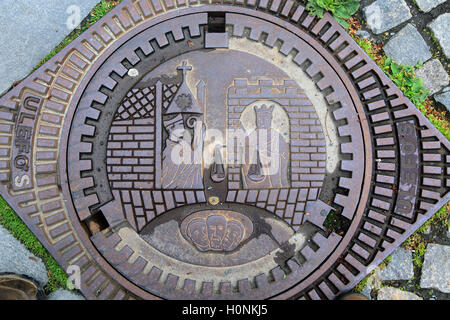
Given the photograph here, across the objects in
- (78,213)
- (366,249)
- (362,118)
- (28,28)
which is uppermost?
(28,28)

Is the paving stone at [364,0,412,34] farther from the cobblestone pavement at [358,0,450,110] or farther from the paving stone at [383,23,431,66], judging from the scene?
the paving stone at [383,23,431,66]

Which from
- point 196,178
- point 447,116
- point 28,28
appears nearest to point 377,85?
point 447,116

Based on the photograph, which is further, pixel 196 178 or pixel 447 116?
pixel 447 116

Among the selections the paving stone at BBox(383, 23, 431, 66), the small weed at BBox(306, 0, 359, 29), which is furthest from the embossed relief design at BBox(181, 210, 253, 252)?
the paving stone at BBox(383, 23, 431, 66)

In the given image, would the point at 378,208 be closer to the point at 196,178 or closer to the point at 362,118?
the point at 362,118

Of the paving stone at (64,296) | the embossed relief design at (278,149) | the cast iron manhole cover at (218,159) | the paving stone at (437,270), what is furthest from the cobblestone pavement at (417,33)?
the paving stone at (64,296)
